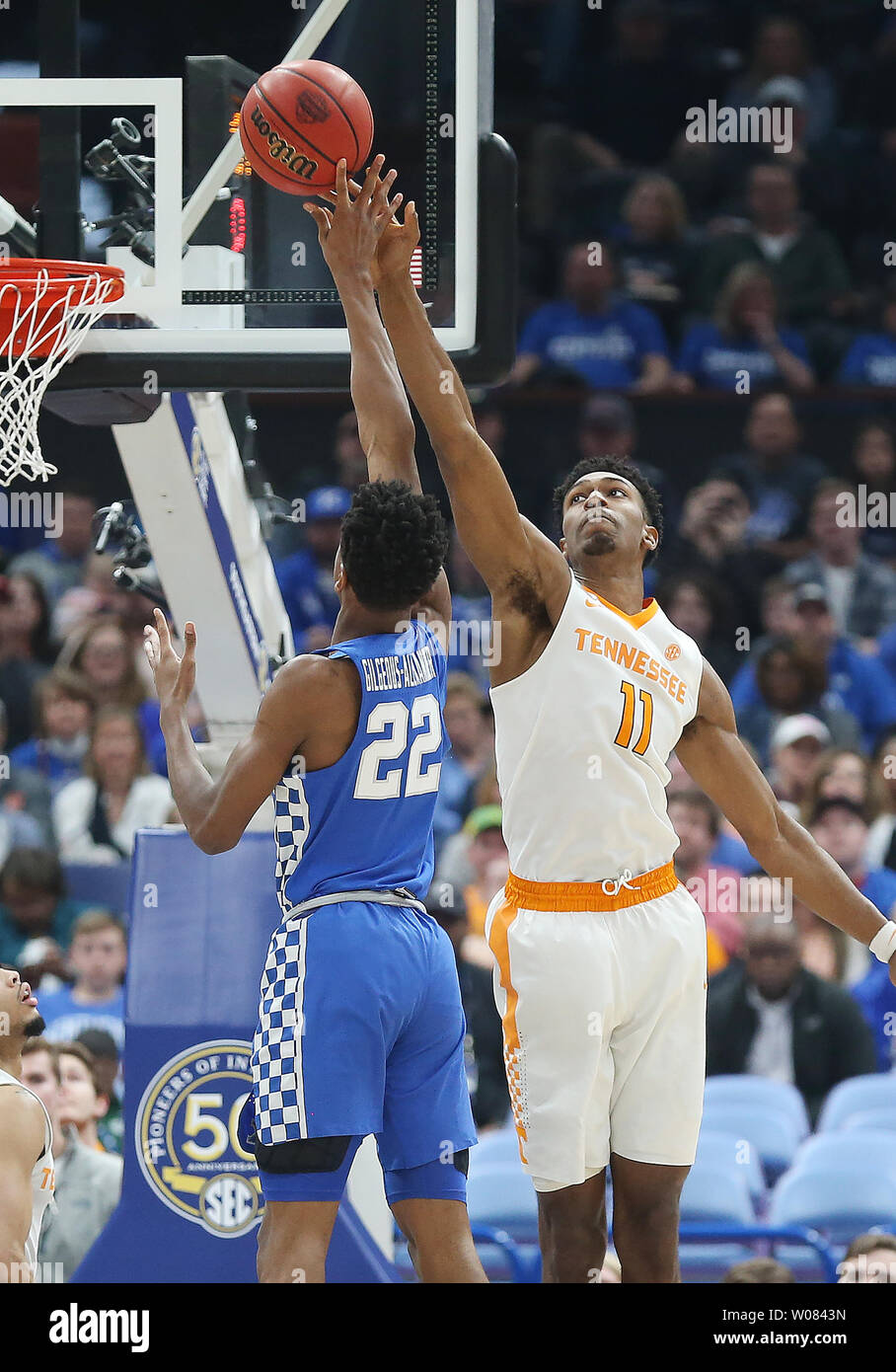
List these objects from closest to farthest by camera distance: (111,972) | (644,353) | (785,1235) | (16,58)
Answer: (785,1235) < (111,972) < (644,353) < (16,58)

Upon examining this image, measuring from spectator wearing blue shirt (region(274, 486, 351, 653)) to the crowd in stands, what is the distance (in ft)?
0.06

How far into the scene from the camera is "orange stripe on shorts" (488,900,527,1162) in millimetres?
4078

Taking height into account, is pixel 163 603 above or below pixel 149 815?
above

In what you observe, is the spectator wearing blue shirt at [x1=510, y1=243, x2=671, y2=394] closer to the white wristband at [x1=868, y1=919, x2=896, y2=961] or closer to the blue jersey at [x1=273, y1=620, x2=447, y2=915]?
the white wristband at [x1=868, y1=919, x2=896, y2=961]

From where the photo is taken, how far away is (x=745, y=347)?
10695mm

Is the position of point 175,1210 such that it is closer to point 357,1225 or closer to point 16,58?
point 357,1225

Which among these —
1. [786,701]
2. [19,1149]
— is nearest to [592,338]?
[786,701]

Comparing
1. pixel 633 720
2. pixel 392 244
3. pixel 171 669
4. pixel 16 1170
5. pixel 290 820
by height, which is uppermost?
pixel 392 244

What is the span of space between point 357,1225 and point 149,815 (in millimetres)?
3458

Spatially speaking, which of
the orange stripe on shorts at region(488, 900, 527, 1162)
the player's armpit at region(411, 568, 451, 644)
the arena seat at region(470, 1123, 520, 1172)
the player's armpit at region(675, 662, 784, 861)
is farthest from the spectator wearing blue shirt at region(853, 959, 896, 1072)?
the player's armpit at region(411, 568, 451, 644)

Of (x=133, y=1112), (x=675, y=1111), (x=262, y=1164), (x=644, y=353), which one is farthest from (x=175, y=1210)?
(x=644, y=353)

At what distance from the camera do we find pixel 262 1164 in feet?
12.4

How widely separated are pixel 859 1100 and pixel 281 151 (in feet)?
13.5

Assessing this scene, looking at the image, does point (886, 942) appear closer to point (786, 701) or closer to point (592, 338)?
point (786, 701)
